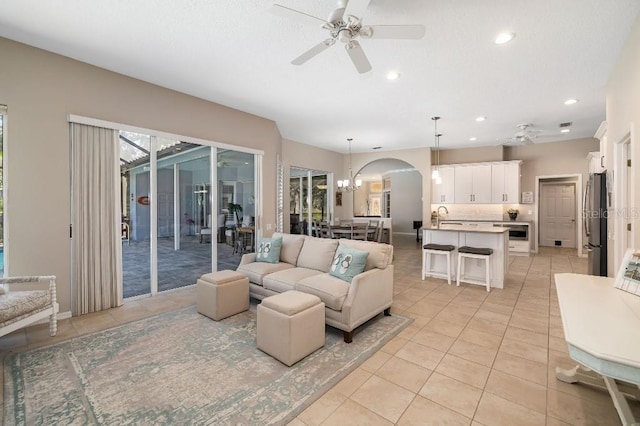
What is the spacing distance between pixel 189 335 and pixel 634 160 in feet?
15.4

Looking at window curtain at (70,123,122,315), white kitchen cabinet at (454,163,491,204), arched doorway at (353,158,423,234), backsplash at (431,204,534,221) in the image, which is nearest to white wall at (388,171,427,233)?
arched doorway at (353,158,423,234)

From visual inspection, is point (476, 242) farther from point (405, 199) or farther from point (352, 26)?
point (405, 199)

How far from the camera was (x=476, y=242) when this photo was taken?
16.2 ft

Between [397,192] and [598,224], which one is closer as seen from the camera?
[598,224]

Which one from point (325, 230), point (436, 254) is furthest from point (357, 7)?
point (325, 230)

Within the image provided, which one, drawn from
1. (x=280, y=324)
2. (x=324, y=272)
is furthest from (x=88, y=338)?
(x=324, y=272)

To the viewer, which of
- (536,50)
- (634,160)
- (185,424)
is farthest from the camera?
(536,50)

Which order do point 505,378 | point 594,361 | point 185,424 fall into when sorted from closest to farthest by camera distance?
point 594,361, point 185,424, point 505,378

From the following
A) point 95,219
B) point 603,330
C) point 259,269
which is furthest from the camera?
point 259,269

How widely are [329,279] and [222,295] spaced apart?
1.30 metres

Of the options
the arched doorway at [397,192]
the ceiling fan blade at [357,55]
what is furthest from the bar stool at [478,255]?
the arched doorway at [397,192]

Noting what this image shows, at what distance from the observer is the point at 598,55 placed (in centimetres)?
319

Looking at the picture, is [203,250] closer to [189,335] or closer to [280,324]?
[189,335]

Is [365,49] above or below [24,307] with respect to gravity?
above
